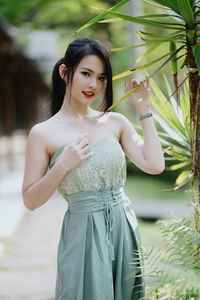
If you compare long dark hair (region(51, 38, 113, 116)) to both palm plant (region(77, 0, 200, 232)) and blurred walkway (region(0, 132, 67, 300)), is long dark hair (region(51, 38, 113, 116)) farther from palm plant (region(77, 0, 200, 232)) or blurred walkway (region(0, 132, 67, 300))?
blurred walkway (region(0, 132, 67, 300))

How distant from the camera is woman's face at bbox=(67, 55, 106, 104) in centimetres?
226

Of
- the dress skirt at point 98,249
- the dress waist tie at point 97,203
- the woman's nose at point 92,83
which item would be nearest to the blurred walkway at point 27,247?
the dress skirt at point 98,249

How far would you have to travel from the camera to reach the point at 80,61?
7.51 ft

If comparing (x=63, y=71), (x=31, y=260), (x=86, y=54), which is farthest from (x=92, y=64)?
(x=31, y=260)

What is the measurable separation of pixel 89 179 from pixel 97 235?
262 millimetres

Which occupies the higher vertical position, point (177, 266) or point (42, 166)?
point (42, 166)

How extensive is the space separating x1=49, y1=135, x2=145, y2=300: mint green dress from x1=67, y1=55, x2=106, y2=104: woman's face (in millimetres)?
227

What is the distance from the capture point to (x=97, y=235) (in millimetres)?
2252

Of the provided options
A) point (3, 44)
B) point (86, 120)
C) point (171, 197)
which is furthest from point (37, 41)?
point (86, 120)

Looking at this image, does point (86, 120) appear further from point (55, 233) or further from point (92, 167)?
point (55, 233)

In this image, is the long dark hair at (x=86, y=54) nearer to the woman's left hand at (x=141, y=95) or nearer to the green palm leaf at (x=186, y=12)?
the woman's left hand at (x=141, y=95)

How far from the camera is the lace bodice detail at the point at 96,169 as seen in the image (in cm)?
224

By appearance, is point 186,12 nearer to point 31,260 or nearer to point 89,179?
point 89,179

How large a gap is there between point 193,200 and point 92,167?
581 millimetres
